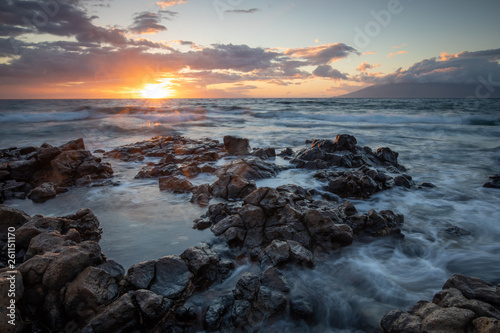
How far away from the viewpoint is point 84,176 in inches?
328

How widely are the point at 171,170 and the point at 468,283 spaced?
8173mm

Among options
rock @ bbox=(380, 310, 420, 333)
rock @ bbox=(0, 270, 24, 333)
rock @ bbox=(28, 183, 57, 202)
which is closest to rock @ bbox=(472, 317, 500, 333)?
rock @ bbox=(380, 310, 420, 333)

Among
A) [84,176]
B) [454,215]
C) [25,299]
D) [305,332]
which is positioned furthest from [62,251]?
[454,215]

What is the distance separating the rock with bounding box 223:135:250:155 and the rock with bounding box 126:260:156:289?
8941 millimetres

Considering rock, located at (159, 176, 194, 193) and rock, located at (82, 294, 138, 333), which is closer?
rock, located at (82, 294, 138, 333)

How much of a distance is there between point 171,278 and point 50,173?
7.22 metres

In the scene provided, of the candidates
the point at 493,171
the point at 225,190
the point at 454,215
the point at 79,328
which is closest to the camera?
the point at 79,328

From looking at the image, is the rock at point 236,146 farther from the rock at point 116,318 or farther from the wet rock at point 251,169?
the rock at point 116,318

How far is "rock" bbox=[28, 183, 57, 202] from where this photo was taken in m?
6.72

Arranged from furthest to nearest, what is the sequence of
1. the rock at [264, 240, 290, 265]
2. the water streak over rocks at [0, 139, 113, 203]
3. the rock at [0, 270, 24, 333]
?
the water streak over rocks at [0, 139, 113, 203] < the rock at [264, 240, 290, 265] < the rock at [0, 270, 24, 333]

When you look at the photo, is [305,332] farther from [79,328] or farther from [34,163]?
[34,163]

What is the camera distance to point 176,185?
7.48 m

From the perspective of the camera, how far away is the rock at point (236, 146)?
12227 millimetres

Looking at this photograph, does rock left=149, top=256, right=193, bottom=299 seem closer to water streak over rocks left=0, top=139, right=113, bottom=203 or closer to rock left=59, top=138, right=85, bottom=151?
water streak over rocks left=0, top=139, right=113, bottom=203
